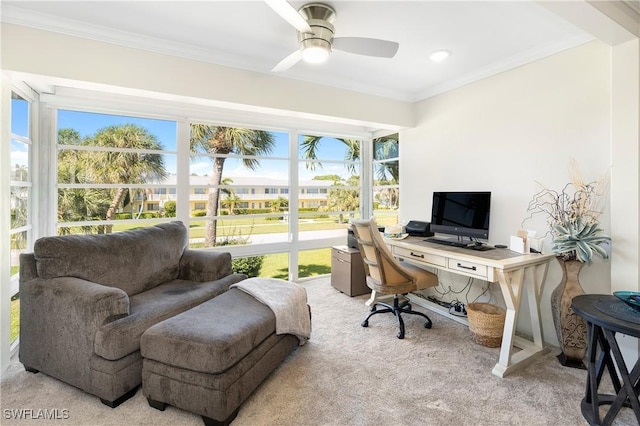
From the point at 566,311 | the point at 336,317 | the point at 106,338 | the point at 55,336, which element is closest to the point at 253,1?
the point at 106,338

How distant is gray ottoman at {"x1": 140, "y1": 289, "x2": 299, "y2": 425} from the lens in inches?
62.2

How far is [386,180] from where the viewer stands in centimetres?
454

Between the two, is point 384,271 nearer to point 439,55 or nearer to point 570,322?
point 570,322

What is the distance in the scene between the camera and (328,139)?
14.8ft

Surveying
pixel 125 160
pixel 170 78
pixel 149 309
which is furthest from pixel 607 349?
pixel 125 160

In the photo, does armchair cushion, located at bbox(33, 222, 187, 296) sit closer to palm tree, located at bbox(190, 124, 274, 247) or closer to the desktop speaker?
palm tree, located at bbox(190, 124, 274, 247)

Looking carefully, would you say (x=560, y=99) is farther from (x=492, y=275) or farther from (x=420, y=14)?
(x=492, y=275)

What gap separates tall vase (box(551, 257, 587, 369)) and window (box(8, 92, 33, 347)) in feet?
13.4

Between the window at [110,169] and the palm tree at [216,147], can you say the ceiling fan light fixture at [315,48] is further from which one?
the window at [110,169]

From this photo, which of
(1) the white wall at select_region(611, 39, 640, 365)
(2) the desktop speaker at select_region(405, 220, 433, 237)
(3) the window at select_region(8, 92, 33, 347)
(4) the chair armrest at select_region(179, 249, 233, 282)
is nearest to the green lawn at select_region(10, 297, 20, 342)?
(3) the window at select_region(8, 92, 33, 347)

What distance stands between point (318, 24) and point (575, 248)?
2.37m

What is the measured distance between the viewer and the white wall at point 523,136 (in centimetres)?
228

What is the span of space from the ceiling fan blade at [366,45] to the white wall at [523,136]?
150cm

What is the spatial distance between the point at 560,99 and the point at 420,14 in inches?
56.6
